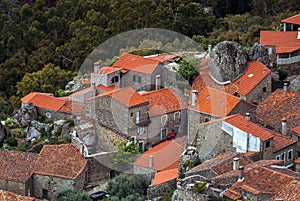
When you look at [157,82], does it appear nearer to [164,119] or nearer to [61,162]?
[164,119]

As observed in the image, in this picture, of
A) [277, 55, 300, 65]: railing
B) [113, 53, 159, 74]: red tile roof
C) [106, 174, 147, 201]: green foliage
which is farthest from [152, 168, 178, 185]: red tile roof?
[277, 55, 300, 65]: railing

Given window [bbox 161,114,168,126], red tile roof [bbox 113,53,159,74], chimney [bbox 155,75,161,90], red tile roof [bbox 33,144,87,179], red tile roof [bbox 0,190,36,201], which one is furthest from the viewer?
red tile roof [bbox 113,53,159,74]

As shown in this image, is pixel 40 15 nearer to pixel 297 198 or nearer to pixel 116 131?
pixel 116 131

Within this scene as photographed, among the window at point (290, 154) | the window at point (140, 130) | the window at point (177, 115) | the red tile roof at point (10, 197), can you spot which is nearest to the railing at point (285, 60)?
the window at point (177, 115)

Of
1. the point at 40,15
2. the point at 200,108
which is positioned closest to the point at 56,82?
the point at 40,15

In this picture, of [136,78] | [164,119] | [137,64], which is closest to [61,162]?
[164,119]

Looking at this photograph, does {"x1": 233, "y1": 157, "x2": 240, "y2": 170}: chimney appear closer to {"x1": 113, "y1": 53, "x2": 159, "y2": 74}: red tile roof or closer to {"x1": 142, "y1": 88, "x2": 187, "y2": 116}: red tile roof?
{"x1": 142, "y1": 88, "x2": 187, "y2": 116}: red tile roof
